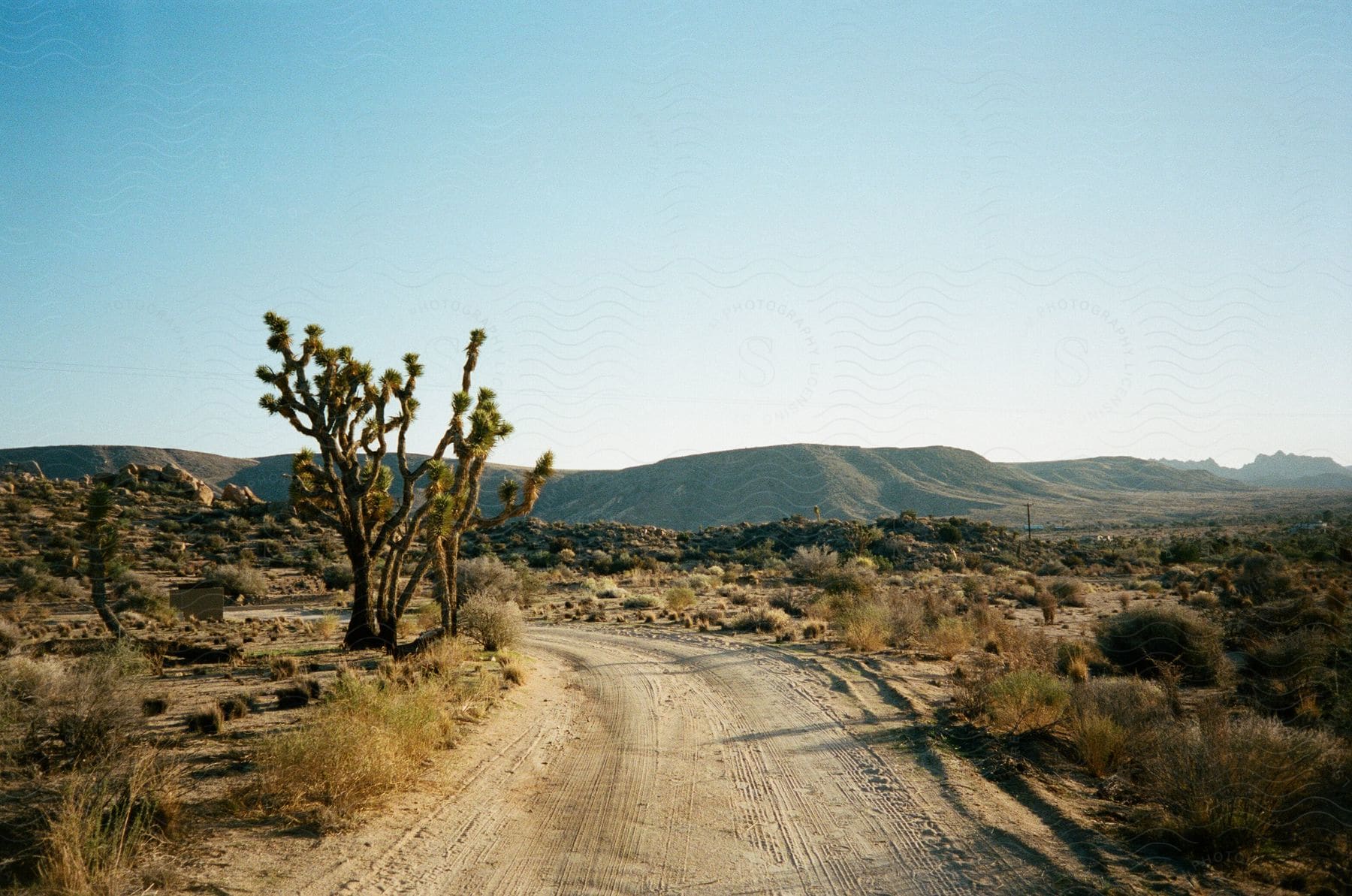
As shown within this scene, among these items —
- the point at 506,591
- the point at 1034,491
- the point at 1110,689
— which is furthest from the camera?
the point at 1034,491

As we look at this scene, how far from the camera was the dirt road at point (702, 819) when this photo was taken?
645 centimetres

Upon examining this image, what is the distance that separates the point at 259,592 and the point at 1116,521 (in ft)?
338

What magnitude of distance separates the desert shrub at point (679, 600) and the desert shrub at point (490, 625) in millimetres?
12899

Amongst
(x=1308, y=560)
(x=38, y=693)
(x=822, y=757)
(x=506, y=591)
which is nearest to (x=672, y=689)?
(x=822, y=757)

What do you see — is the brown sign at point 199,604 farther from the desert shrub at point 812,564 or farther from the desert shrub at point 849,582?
the desert shrub at point 812,564

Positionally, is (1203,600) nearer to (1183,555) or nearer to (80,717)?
(1183,555)

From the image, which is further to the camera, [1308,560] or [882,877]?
[1308,560]

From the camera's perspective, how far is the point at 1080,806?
8281 millimetres

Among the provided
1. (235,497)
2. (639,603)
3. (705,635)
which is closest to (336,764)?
(705,635)

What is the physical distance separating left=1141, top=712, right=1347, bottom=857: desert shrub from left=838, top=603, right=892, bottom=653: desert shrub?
1262 cm

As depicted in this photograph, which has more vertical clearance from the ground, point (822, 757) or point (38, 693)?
point (38, 693)

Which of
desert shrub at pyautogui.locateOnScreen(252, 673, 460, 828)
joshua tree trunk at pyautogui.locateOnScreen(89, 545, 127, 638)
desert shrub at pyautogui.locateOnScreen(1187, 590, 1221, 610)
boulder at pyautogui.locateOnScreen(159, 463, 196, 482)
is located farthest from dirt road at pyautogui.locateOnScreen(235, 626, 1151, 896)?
boulder at pyautogui.locateOnScreen(159, 463, 196, 482)

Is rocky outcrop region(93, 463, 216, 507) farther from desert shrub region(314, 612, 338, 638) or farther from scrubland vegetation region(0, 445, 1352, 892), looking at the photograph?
desert shrub region(314, 612, 338, 638)

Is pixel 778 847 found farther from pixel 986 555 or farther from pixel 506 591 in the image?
pixel 986 555
